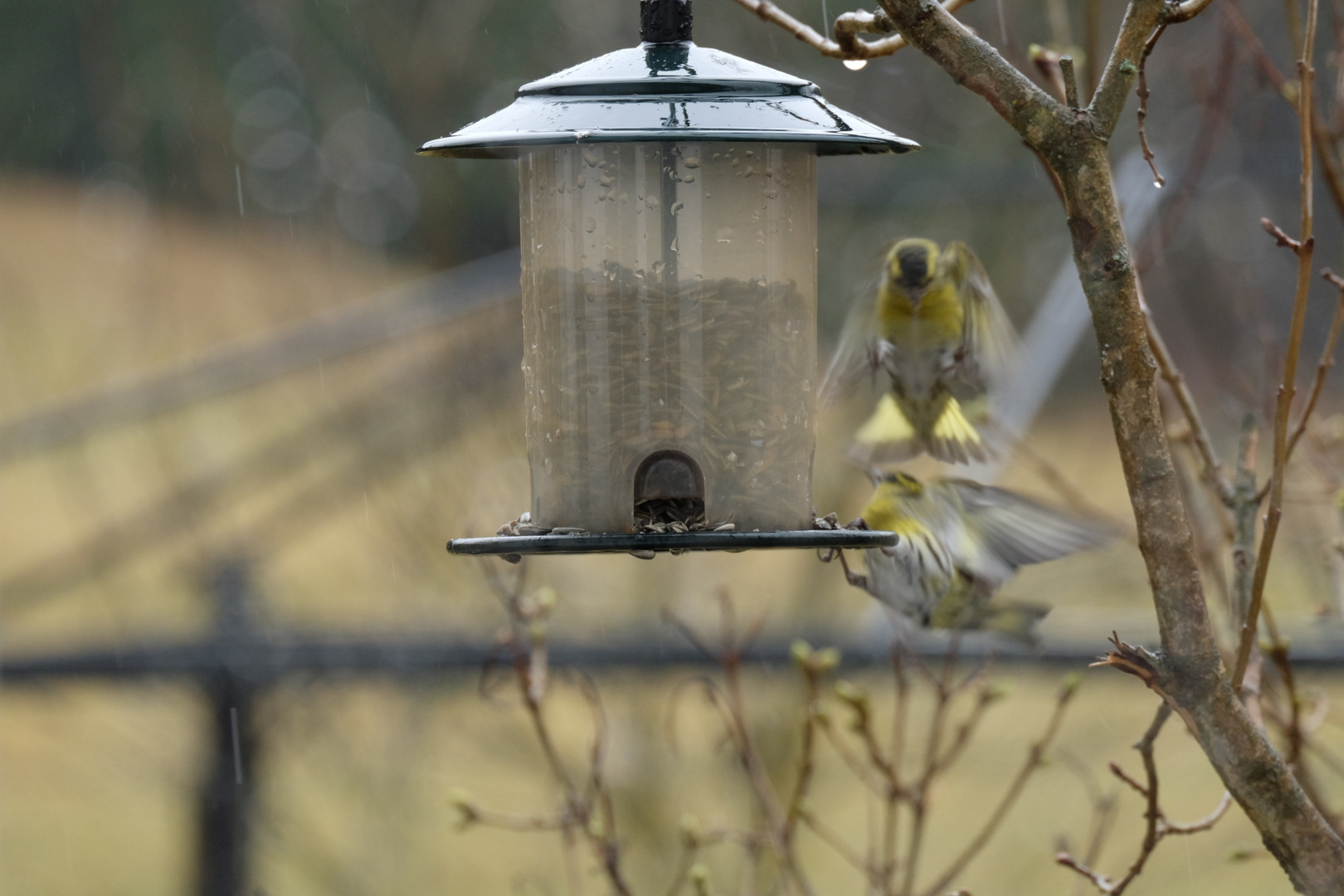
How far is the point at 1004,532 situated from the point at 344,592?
3.19m

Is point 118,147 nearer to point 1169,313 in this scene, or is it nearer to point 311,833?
point 311,833

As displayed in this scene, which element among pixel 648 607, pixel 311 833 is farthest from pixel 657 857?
pixel 311 833

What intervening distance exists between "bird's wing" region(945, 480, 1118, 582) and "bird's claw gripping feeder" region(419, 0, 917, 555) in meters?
0.61

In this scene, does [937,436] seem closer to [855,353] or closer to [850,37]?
[855,353]

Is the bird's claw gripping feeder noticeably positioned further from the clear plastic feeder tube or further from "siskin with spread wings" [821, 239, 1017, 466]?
"siskin with spread wings" [821, 239, 1017, 466]

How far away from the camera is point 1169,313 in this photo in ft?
15.4

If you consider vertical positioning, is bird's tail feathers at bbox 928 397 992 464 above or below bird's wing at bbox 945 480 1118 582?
above

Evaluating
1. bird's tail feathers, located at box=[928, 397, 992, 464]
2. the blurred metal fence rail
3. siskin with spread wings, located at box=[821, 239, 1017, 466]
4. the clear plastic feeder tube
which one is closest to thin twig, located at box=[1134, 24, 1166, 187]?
the clear plastic feeder tube

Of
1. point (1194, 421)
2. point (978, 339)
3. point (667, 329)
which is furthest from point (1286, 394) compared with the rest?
point (978, 339)

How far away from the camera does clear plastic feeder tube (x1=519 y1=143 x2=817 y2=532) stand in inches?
67.3

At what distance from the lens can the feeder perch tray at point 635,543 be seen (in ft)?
5.14

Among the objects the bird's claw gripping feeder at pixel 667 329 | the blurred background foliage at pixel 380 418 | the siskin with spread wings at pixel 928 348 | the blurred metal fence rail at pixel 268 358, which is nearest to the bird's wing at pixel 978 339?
the siskin with spread wings at pixel 928 348

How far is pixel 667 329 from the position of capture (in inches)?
→ 67.2

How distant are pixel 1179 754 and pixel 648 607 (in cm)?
245
